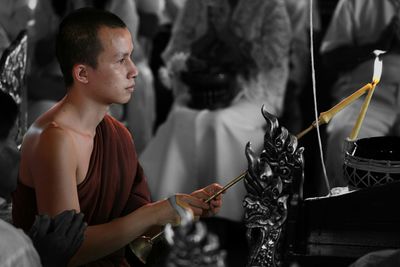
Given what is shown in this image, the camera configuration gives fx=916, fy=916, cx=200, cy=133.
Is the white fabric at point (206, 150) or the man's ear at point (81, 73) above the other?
the man's ear at point (81, 73)

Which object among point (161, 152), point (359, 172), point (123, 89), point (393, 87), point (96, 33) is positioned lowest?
point (161, 152)

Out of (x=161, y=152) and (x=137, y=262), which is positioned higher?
(x=137, y=262)

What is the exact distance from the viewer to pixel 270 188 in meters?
1.88

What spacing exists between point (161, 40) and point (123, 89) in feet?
10.2

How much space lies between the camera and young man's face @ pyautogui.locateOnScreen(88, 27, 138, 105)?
1.98 m

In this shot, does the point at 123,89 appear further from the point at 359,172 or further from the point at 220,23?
the point at 220,23

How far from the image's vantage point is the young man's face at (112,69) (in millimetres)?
1980

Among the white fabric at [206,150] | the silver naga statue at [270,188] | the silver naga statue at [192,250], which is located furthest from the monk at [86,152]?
the white fabric at [206,150]

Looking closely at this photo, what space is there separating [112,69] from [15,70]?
589mm

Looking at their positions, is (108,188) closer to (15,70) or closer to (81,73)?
(81,73)

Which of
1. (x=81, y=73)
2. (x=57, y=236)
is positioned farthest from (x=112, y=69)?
(x=57, y=236)

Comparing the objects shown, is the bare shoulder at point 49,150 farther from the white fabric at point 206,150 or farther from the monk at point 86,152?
the white fabric at point 206,150

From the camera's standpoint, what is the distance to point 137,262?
7.27 ft

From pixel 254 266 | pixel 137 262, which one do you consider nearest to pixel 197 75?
pixel 137 262
